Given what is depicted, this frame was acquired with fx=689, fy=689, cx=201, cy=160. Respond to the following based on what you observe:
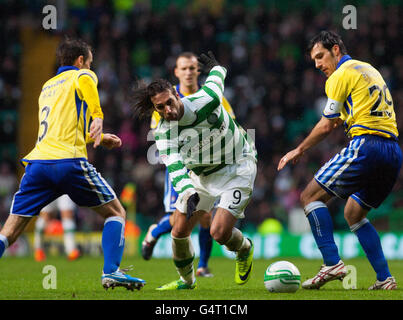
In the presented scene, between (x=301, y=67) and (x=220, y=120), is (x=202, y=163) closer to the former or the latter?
(x=220, y=120)

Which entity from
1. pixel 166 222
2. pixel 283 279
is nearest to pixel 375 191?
pixel 283 279

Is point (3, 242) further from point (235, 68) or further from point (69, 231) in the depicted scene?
point (235, 68)

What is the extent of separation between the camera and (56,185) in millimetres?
5652

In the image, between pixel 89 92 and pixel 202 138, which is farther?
pixel 202 138

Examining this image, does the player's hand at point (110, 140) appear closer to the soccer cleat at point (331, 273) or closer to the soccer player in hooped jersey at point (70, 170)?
the soccer player in hooped jersey at point (70, 170)

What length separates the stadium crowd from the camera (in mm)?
15312

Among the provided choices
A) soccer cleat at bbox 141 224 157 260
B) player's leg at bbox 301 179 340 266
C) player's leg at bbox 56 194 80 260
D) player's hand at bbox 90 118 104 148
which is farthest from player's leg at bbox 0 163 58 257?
player's leg at bbox 56 194 80 260

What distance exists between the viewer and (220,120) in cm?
604

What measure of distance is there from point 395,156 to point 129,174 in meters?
10.1

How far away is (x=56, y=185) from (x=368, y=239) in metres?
2.82

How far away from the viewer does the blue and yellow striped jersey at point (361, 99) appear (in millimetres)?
6000

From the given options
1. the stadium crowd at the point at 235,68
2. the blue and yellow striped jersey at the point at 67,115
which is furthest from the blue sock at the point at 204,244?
the stadium crowd at the point at 235,68

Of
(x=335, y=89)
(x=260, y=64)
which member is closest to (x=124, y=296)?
(x=335, y=89)
